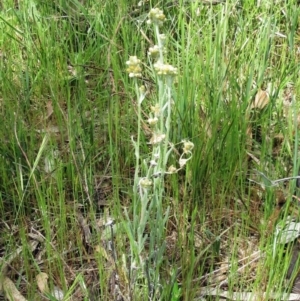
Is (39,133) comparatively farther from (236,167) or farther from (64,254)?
(236,167)

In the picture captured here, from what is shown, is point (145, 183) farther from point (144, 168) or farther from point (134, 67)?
point (144, 168)

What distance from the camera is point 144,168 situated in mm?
1514

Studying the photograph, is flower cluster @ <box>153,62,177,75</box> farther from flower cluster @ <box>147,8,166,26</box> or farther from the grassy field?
flower cluster @ <box>147,8,166,26</box>

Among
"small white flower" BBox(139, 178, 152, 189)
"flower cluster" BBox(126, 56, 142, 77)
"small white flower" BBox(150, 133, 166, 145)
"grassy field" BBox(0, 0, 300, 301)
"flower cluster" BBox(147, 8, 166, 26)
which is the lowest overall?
"grassy field" BBox(0, 0, 300, 301)

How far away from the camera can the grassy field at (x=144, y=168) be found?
1292mm

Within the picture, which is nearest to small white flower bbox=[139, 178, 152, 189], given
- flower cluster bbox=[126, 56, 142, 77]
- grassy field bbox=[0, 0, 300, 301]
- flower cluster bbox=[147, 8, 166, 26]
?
grassy field bbox=[0, 0, 300, 301]

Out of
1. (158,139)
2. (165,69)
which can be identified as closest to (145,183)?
(158,139)

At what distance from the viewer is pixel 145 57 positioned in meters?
2.09

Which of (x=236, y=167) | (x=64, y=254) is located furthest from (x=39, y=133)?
(x=236, y=167)

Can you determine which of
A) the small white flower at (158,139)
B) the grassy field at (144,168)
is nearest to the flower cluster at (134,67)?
the grassy field at (144,168)

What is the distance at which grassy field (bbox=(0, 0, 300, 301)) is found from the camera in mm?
1292

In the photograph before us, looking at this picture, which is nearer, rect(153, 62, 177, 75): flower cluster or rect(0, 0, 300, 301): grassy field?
rect(153, 62, 177, 75): flower cluster

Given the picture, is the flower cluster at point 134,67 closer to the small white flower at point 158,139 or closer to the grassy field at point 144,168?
the grassy field at point 144,168

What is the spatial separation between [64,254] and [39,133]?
1.61 ft
